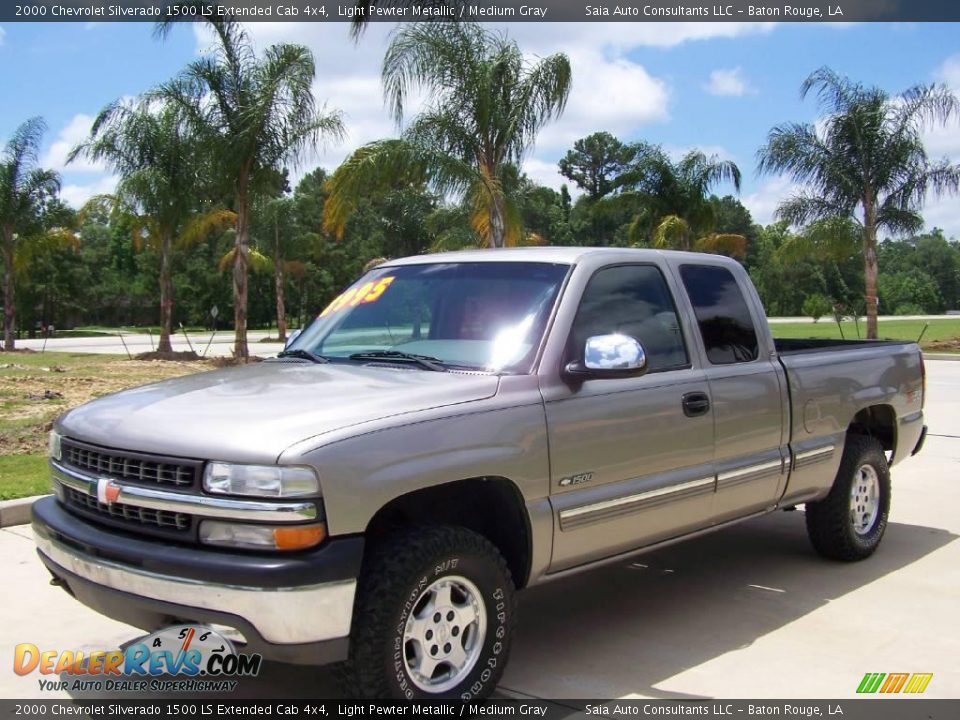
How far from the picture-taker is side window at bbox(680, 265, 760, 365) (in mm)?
5121

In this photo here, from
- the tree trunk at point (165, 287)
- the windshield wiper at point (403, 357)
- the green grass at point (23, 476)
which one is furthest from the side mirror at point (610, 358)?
the tree trunk at point (165, 287)

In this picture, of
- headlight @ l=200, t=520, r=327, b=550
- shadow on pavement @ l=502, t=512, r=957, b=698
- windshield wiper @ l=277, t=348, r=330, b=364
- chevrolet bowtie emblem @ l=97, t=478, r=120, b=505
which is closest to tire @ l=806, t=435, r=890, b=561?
shadow on pavement @ l=502, t=512, r=957, b=698

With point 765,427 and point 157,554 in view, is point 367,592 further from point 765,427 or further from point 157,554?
point 765,427

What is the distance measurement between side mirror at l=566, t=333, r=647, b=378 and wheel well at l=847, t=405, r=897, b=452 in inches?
110

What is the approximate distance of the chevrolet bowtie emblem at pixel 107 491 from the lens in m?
3.57

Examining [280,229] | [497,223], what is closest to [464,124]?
[497,223]

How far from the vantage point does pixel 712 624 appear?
499 centimetres

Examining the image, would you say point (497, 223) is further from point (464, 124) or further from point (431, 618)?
point (431, 618)

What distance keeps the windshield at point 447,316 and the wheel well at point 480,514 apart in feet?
1.70

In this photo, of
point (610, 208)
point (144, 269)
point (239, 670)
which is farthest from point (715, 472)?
point (144, 269)

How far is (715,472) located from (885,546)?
241 centimetres

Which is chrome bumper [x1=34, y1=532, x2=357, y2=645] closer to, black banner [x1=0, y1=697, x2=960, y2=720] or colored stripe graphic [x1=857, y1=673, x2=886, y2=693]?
black banner [x1=0, y1=697, x2=960, y2=720]

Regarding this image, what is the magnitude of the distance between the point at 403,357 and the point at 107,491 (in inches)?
53.5

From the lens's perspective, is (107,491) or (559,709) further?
(559,709)
